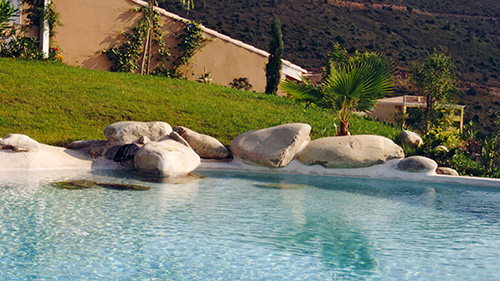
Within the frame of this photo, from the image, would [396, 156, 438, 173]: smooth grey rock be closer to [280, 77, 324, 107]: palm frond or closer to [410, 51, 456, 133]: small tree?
[280, 77, 324, 107]: palm frond

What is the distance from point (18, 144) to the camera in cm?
1123

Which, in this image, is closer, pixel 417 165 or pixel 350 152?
pixel 417 165

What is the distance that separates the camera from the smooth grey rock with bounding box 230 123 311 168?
1277 cm

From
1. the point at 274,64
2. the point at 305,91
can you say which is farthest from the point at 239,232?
the point at 274,64

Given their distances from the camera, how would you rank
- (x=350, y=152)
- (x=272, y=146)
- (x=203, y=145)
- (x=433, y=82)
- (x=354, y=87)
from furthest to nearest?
(x=433, y=82) < (x=354, y=87) < (x=203, y=145) < (x=272, y=146) < (x=350, y=152)

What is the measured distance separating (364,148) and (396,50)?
38151 mm

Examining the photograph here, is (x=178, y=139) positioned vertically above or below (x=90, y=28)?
below

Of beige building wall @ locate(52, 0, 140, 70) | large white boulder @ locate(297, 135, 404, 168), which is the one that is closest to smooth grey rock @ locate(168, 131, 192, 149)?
large white boulder @ locate(297, 135, 404, 168)

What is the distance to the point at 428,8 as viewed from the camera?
5809cm

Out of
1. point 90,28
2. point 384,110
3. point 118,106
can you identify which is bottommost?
point 118,106

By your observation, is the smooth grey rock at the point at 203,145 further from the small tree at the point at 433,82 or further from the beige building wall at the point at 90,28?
the small tree at the point at 433,82

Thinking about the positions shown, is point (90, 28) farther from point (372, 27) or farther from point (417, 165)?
point (372, 27)

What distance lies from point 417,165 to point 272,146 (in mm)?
3409

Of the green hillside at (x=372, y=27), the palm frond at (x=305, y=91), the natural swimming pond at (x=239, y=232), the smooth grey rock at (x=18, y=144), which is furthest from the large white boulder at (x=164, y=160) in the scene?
the green hillside at (x=372, y=27)
